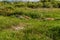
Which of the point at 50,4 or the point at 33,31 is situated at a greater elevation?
the point at 33,31

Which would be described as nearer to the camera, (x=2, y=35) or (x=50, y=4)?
(x=2, y=35)

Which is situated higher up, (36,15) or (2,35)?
(2,35)

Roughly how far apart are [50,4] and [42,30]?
15.8 m

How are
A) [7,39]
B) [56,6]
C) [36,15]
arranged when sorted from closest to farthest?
[7,39], [36,15], [56,6]

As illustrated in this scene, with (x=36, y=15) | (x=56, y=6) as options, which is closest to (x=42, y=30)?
(x=36, y=15)

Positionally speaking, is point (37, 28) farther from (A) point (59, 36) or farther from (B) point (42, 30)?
(A) point (59, 36)

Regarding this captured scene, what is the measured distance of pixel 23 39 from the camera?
32.7 feet

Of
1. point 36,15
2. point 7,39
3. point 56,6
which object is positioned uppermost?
point 7,39

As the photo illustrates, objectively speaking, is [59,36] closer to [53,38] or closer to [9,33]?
[53,38]

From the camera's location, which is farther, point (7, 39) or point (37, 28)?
point (37, 28)

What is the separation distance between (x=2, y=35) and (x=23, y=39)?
0.96 meters

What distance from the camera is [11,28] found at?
38.5ft

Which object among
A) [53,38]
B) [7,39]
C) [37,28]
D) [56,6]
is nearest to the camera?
[7,39]

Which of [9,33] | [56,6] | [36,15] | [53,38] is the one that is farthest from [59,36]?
[56,6]
